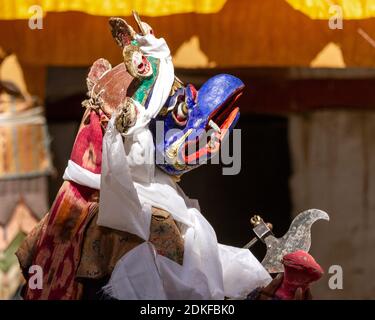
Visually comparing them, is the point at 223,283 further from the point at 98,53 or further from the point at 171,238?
the point at 98,53

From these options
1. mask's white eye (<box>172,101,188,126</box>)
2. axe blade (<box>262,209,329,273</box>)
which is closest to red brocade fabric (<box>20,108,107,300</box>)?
mask's white eye (<box>172,101,188,126</box>)

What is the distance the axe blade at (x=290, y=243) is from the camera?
3240mm

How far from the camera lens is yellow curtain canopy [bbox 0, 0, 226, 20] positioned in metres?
3.68

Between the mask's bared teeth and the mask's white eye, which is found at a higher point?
the mask's white eye

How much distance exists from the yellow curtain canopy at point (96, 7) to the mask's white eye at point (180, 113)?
0.65m

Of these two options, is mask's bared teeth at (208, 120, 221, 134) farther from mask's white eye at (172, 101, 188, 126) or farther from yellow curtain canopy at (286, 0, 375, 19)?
yellow curtain canopy at (286, 0, 375, 19)

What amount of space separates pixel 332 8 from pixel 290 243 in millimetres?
875

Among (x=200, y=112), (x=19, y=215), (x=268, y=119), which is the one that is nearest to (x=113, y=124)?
(x=200, y=112)

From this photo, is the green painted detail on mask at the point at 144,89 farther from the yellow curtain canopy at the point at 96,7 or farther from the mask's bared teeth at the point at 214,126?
the yellow curtain canopy at the point at 96,7

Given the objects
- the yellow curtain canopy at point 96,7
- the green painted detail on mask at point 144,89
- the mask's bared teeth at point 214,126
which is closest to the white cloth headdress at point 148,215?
the green painted detail on mask at point 144,89

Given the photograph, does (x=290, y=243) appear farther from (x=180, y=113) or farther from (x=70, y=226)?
(x=70, y=226)

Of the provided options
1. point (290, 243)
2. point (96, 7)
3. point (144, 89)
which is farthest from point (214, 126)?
point (96, 7)

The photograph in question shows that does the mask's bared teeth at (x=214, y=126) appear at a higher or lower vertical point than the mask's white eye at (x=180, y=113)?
lower

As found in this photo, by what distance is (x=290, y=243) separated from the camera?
10.6 ft
